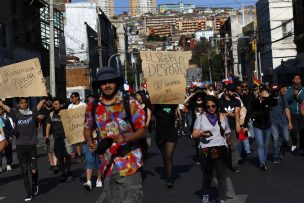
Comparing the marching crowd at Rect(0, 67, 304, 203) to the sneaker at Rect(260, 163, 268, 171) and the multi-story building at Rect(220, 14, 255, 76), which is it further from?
the multi-story building at Rect(220, 14, 255, 76)

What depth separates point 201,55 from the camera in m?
117

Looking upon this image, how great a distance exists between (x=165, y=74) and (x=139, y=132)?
6.24 metres

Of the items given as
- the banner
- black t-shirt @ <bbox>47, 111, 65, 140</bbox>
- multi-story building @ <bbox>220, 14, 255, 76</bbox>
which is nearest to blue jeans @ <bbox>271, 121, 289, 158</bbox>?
the banner

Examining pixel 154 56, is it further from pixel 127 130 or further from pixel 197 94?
pixel 127 130

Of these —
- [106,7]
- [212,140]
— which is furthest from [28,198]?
[106,7]

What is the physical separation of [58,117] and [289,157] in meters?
5.07

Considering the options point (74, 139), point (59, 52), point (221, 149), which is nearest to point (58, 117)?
point (74, 139)

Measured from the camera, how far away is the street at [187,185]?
9.20 m

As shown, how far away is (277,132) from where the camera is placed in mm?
12859

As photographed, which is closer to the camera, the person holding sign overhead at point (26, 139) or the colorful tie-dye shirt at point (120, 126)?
the colorful tie-dye shirt at point (120, 126)

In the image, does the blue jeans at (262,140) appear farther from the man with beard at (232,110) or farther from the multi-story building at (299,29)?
the multi-story building at (299,29)

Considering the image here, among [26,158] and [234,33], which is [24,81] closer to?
[26,158]

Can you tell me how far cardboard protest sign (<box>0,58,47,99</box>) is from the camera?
35.1 ft

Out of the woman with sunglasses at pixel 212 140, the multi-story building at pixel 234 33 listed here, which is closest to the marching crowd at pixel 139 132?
the woman with sunglasses at pixel 212 140
